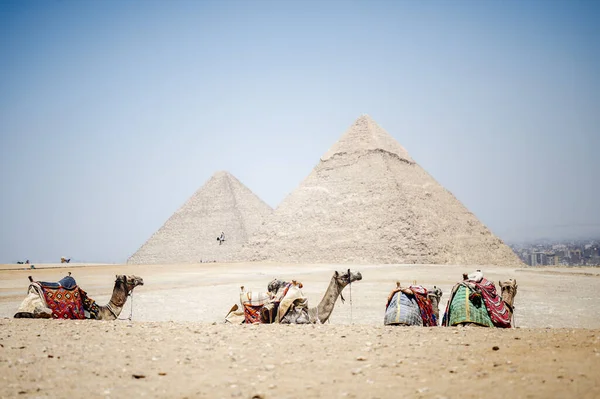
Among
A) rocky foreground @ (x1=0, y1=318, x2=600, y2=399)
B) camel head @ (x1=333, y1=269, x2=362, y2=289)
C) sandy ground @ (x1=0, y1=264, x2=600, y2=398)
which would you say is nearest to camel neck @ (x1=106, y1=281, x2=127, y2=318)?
sandy ground @ (x1=0, y1=264, x2=600, y2=398)

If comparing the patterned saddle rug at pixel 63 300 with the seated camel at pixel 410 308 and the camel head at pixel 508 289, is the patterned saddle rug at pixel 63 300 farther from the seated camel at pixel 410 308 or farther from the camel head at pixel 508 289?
the camel head at pixel 508 289

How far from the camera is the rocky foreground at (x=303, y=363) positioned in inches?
145

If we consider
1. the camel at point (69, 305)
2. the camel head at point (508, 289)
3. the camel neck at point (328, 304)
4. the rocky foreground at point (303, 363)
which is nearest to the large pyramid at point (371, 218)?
the camel head at point (508, 289)

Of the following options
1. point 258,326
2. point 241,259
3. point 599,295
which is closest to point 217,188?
point 241,259

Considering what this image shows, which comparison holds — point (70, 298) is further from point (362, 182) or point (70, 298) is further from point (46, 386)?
point (362, 182)

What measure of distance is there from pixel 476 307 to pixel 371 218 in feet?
153

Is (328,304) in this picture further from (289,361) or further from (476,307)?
(289,361)

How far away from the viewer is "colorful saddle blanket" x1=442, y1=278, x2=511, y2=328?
632 centimetres

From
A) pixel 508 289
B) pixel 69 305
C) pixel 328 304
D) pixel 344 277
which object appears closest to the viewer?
pixel 508 289

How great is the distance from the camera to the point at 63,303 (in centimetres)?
768

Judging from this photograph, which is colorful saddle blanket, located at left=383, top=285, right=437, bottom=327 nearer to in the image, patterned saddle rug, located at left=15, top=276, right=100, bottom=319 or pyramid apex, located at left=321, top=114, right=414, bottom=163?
patterned saddle rug, located at left=15, top=276, right=100, bottom=319

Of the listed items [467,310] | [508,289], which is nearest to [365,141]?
[508,289]

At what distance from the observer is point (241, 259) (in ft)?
187

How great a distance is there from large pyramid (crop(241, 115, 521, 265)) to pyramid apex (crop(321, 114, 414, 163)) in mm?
124
